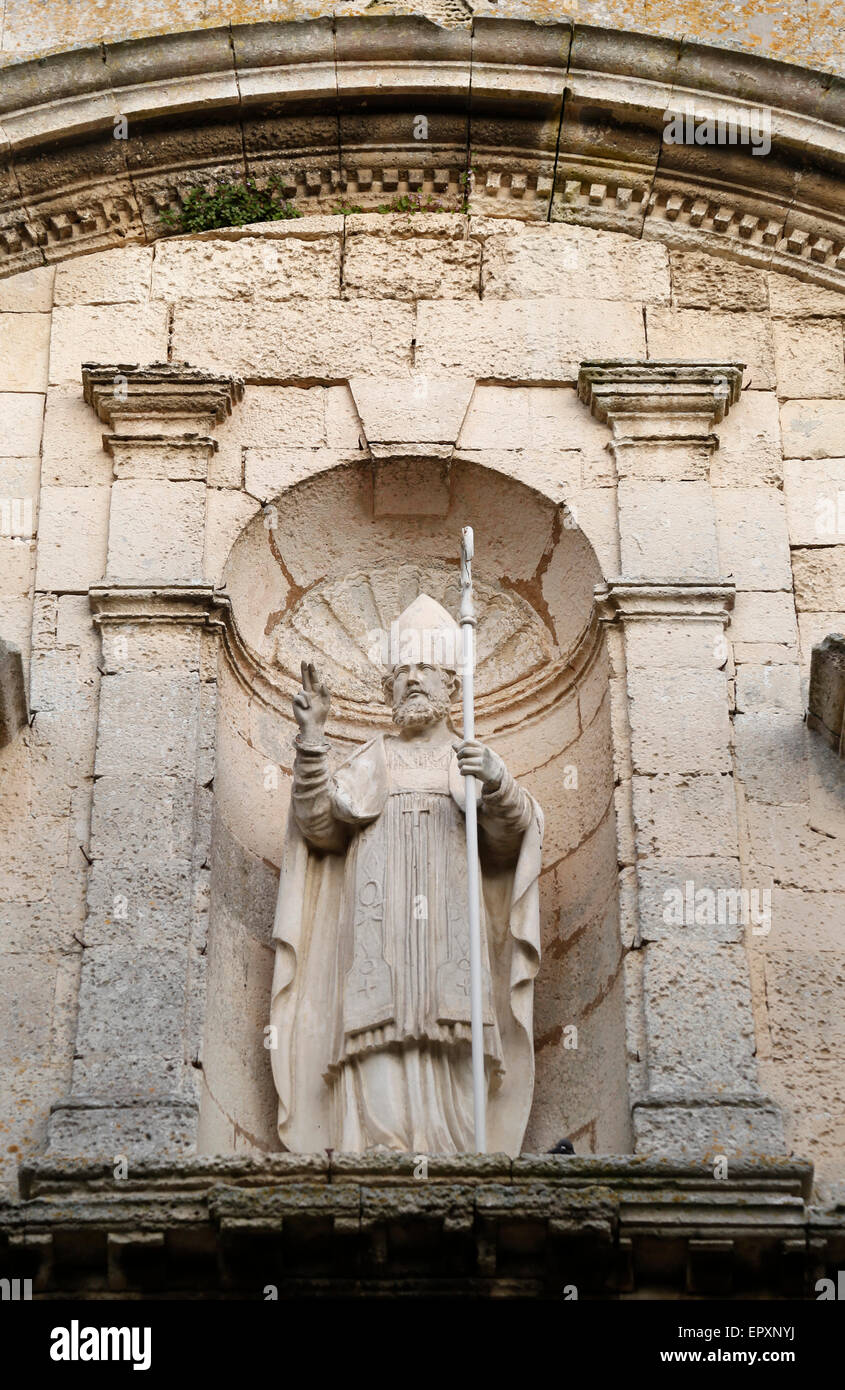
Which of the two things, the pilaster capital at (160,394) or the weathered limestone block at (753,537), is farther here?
the pilaster capital at (160,394)

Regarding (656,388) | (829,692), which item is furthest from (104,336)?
(829,692)

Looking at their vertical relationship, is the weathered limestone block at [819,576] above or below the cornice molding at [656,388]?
below

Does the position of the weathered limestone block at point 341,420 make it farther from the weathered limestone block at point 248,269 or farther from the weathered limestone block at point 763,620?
the weathered limestone block at point 763,620

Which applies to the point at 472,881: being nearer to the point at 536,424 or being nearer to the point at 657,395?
the point at 536,424

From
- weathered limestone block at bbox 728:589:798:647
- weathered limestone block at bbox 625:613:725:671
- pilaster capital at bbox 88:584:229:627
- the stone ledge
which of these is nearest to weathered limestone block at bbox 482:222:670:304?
weathered limestone block at bbox 728:589:798:647

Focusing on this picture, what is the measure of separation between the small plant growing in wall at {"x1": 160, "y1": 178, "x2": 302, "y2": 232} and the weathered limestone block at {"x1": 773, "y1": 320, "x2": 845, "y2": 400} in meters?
1.99

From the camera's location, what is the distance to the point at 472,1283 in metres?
6.89

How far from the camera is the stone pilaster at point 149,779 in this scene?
25.2ft

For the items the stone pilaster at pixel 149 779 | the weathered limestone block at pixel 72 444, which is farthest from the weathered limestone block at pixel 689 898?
the weathered limestone block at pixel 72 444

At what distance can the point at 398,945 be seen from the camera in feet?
26.1

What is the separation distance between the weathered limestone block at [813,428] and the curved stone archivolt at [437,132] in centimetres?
71

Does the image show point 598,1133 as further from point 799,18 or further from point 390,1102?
point 799,18

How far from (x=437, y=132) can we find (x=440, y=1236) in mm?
4934
